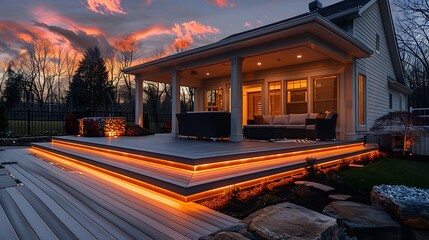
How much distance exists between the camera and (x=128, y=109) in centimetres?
2692

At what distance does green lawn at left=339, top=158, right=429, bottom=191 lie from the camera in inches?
166

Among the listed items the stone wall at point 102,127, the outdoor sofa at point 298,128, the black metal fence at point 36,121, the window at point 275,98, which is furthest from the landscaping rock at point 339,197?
the black metal fence at point 36,121

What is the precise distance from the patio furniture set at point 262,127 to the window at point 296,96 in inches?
26.0

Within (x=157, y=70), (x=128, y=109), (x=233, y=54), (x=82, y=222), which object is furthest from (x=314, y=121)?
(x=128, y=109)

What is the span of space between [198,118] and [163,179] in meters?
3.76

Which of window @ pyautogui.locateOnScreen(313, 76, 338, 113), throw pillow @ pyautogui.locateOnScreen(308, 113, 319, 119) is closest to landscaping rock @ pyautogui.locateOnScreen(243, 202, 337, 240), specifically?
throw pillow @ pyautogui.locateOnScreen(308, 113, 319, 119)

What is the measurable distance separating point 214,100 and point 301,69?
14.1 feet

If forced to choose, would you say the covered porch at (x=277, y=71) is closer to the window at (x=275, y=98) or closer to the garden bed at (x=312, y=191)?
the window at (x=275, y=98)

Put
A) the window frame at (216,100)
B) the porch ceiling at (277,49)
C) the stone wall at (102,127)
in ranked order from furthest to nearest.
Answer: the window frame at (216,100) < the stone wall at (102,127) < the porch ceiling at (277,49)

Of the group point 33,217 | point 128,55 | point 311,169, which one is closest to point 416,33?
point 311,169

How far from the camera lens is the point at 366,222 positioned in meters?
2.32

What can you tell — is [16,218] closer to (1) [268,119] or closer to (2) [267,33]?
(2) [267,33]

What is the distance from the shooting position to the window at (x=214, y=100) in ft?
Answer: 37.5

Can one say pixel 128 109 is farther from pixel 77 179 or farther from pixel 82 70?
pixel 77 179
